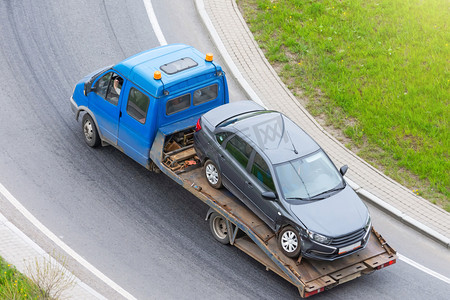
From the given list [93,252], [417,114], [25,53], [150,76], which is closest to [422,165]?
[417,114]

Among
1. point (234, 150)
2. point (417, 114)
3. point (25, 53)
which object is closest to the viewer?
point (234, 150)

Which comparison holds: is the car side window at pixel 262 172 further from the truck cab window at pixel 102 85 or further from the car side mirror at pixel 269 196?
the truck cab window at pixel 102 85

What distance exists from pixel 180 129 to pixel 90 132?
2593mm

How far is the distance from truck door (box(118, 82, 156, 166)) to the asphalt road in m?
0.93

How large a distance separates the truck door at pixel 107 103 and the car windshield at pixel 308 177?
398cm

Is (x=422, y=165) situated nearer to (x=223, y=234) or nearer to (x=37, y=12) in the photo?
(x=223, y=234)

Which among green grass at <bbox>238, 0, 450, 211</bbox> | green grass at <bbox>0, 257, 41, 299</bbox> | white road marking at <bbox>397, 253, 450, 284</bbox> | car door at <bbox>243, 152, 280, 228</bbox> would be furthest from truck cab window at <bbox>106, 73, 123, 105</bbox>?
white road marking at <bbox>397, 253, 450, 284</bbox>

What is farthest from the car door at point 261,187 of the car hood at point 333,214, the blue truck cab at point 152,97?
the blue truck cab at point 152,97

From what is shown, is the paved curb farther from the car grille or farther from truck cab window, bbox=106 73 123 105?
truck cab window, bbox=106 73 123 105

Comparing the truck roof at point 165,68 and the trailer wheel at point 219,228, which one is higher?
the truck roof at point 165,68

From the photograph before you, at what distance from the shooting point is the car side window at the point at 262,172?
1202cm

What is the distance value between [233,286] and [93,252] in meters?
2.75

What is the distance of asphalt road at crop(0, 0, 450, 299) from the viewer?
12234 millimetres

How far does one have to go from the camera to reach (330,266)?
1179cm
